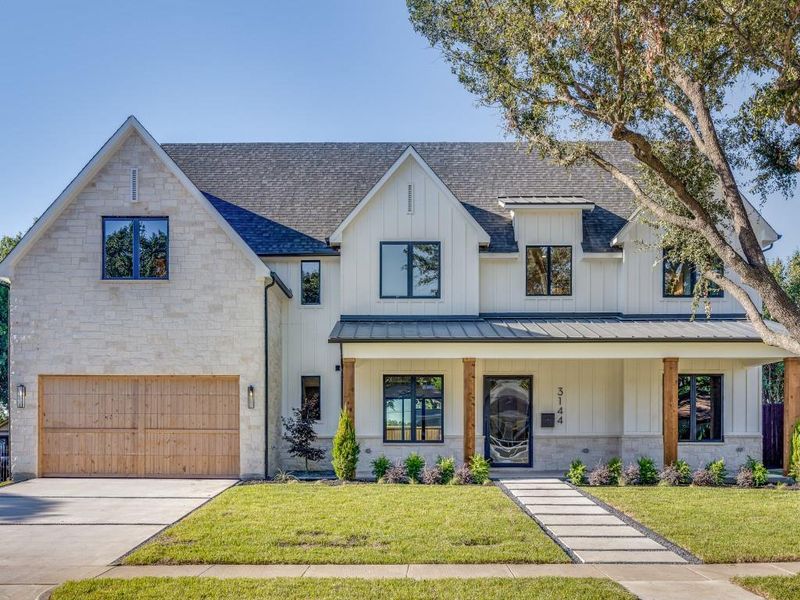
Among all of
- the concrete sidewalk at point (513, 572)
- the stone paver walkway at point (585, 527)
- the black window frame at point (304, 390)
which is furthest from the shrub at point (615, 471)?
the black window frame at point (304, 390)

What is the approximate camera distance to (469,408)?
15.8m

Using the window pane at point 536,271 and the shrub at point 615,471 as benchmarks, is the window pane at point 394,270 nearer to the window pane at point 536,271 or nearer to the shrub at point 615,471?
the window pane at point 536,271

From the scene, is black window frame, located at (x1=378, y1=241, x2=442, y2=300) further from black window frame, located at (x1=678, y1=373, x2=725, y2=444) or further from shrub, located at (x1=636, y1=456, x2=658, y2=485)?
black window frame, located at (x1=678, y1=373, x2=725, y2=444)

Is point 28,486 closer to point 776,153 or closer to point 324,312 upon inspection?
point 324,312

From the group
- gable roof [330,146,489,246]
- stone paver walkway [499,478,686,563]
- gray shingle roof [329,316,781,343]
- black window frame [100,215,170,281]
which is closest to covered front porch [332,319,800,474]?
gray shingle roof [329,316,781,343]

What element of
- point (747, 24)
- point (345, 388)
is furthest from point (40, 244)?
point (747, 24)

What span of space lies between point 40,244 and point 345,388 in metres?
8.07

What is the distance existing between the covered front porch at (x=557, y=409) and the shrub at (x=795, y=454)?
5.50 feet

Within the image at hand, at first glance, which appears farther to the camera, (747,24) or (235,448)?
(235,448)

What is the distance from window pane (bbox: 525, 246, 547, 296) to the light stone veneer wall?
7205 mm

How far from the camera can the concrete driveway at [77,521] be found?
8.46 meters

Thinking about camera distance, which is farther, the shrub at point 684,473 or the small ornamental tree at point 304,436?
the small ornamental tree at point 304,436

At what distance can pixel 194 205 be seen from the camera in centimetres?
1592

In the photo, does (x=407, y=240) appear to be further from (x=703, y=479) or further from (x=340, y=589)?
(x=340, y=589)
